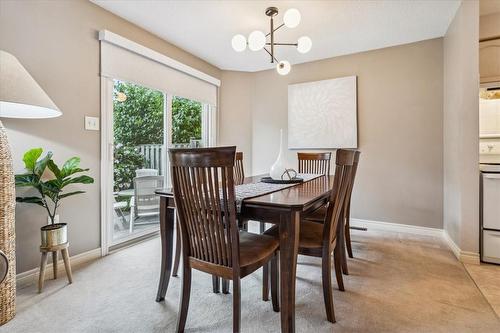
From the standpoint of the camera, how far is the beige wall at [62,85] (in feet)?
6.51

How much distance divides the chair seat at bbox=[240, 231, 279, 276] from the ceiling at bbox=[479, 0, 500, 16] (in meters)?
3.04

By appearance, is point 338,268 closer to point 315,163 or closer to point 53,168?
point 315,163

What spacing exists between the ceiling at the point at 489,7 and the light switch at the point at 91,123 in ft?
12.6

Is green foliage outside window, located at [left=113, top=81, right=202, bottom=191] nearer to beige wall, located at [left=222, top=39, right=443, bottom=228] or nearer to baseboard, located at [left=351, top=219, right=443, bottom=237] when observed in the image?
beige wall, located at [left=222, top=39, right=443, bottom=228]

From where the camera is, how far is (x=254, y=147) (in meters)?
4.46

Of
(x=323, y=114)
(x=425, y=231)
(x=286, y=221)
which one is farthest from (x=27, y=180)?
(x=425, y=231)

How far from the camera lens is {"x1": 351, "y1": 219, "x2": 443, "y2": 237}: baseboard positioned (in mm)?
3187

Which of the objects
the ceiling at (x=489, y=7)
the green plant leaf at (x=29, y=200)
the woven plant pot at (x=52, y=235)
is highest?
the ceiling at (x=489, y=7)

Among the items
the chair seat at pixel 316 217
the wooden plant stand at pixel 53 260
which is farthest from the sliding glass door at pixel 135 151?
the chair seat at pixel 316 217

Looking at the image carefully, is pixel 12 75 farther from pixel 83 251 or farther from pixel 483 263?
pixel 483 263

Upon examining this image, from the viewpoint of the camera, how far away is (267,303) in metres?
1.73

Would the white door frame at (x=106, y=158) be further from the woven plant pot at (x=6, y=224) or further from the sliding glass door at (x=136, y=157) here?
the woven plant pot at (x=6, y=224)

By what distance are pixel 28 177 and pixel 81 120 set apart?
2.42 feet

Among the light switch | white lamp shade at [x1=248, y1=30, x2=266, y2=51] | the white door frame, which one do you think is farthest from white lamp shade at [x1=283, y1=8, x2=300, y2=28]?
the light switch
